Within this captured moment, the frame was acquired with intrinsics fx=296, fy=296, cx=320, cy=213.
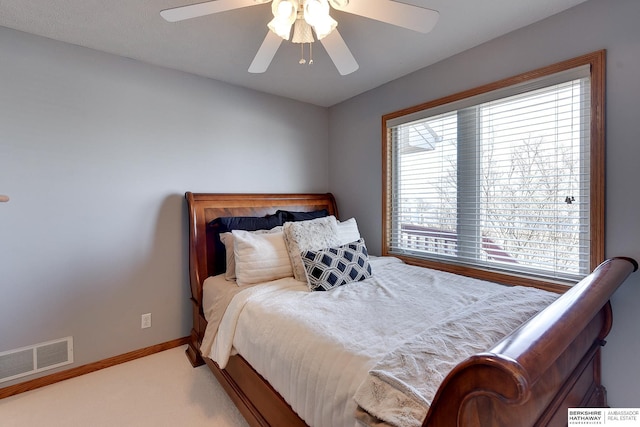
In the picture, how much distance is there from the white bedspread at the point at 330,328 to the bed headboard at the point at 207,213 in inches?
30.1

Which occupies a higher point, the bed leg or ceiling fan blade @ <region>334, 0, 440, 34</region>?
ceiling fan blade @ <region>334, 0, 440, 34</region>

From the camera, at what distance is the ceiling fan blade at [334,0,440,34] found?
3.94 feet

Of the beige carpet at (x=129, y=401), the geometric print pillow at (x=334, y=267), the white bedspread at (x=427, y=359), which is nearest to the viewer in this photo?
the white bedspread at (x=427, y=359)

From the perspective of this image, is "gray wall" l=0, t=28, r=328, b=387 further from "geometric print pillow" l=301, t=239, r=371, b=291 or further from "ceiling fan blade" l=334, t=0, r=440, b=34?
"ceiling fan blade" l=334, t=0, r=440, b=34

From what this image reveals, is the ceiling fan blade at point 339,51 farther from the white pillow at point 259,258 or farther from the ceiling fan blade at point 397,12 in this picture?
the white pillow at point 259,258

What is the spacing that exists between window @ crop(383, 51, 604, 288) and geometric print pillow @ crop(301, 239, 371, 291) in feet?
2.51

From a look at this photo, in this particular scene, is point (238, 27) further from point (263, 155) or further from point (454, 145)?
point (454, 145)

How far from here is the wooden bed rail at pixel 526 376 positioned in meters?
0.57

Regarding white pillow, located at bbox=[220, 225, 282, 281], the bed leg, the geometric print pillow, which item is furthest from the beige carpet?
the geometric print pillow

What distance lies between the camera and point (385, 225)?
2895 millimetres

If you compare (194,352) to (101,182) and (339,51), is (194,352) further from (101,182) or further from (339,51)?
(339,51)

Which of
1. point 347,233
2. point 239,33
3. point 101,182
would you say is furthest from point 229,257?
point 239,33

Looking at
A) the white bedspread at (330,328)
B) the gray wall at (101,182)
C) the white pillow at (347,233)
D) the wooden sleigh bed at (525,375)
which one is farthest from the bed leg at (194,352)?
the white pillow at (347,233)

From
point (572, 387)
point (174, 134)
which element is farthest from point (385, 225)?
point (174, 134)
